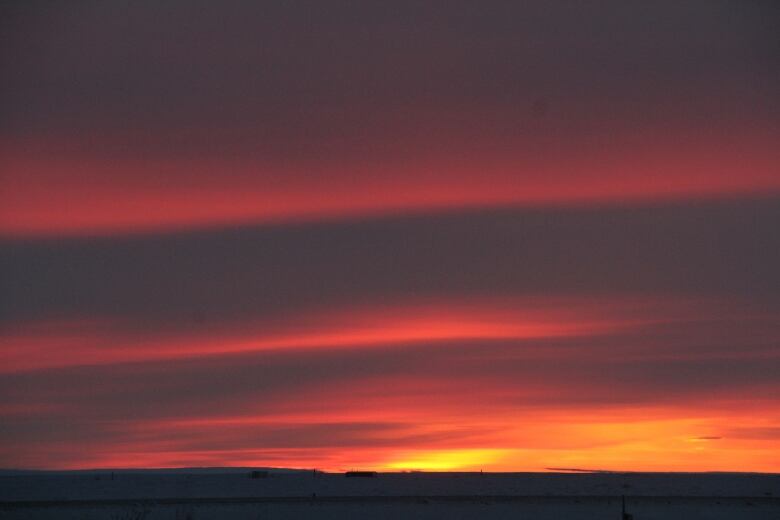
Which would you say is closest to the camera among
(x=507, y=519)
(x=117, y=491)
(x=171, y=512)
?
(x=507, y=519)

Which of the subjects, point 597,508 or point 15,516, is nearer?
point 15,516

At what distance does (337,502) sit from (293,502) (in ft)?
10.3

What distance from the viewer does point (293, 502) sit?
285 ft

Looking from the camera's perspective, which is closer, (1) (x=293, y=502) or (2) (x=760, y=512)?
(2) (x=760, y=512)

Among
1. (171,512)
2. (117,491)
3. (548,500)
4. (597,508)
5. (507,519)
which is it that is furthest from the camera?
(117,491)

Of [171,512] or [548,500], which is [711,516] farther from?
[171,512]

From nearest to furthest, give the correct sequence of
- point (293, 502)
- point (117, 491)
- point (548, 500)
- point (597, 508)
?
point (597, 508) → point (293, 502) → point (548, 500) → point (117, 491)

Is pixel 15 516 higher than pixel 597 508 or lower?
lower

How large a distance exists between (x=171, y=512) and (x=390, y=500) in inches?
845

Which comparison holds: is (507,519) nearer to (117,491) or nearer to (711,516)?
(711,516)

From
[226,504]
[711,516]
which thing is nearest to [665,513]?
[711,516]

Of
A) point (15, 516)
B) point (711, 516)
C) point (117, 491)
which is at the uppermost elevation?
point (117, 491)

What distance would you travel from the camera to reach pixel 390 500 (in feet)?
302

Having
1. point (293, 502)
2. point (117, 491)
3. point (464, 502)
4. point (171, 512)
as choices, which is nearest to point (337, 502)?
point (293, 502)
